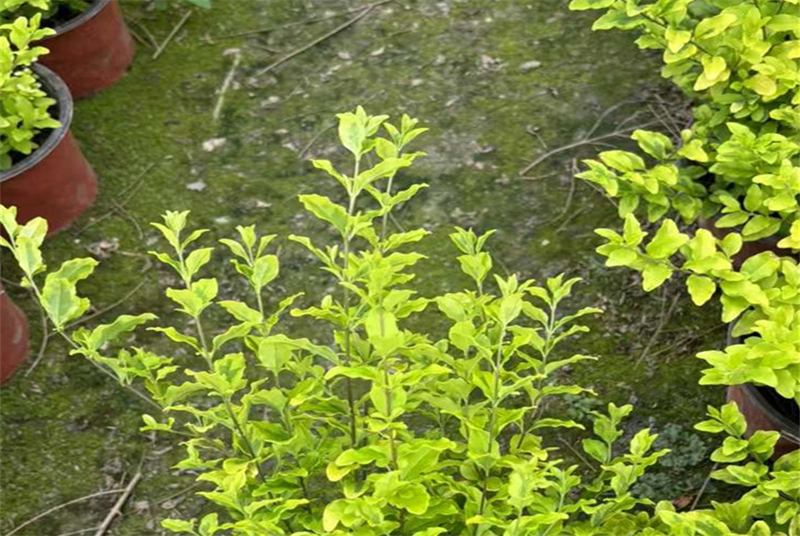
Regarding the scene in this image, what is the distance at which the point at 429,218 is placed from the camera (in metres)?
3.82

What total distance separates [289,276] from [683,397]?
128 centimetres

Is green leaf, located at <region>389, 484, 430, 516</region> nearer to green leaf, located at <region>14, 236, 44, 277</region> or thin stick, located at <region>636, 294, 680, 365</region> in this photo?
green leaf, located at <region>14, 236, 44, 277</region>

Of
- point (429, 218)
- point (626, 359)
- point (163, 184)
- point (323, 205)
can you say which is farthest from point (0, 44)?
point (626, 359)

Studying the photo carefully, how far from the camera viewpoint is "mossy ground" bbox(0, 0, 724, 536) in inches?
129

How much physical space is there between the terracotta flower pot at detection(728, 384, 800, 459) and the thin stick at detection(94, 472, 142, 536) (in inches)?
64.7

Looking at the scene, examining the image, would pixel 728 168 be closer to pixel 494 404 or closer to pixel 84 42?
pixel 494 404

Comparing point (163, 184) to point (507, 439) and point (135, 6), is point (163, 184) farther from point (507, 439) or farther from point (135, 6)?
point (507, 439)

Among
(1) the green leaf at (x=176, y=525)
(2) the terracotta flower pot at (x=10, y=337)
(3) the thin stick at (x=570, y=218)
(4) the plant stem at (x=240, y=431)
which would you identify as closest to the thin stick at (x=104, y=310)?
(2) the terracotta flower pot at (x=10, y=337)

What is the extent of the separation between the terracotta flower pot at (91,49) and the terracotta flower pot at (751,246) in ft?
7.53

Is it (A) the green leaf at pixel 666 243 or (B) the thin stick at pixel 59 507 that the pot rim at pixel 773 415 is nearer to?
(A) the green leaf at pixel 666 243

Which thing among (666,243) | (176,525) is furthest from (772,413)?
(176,525)

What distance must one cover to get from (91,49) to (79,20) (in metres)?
0.13

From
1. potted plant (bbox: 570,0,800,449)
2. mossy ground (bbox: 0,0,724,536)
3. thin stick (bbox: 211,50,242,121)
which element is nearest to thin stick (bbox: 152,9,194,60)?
mossy ground (bbox: 0,0,724,536)

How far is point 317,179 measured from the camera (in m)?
3.99
